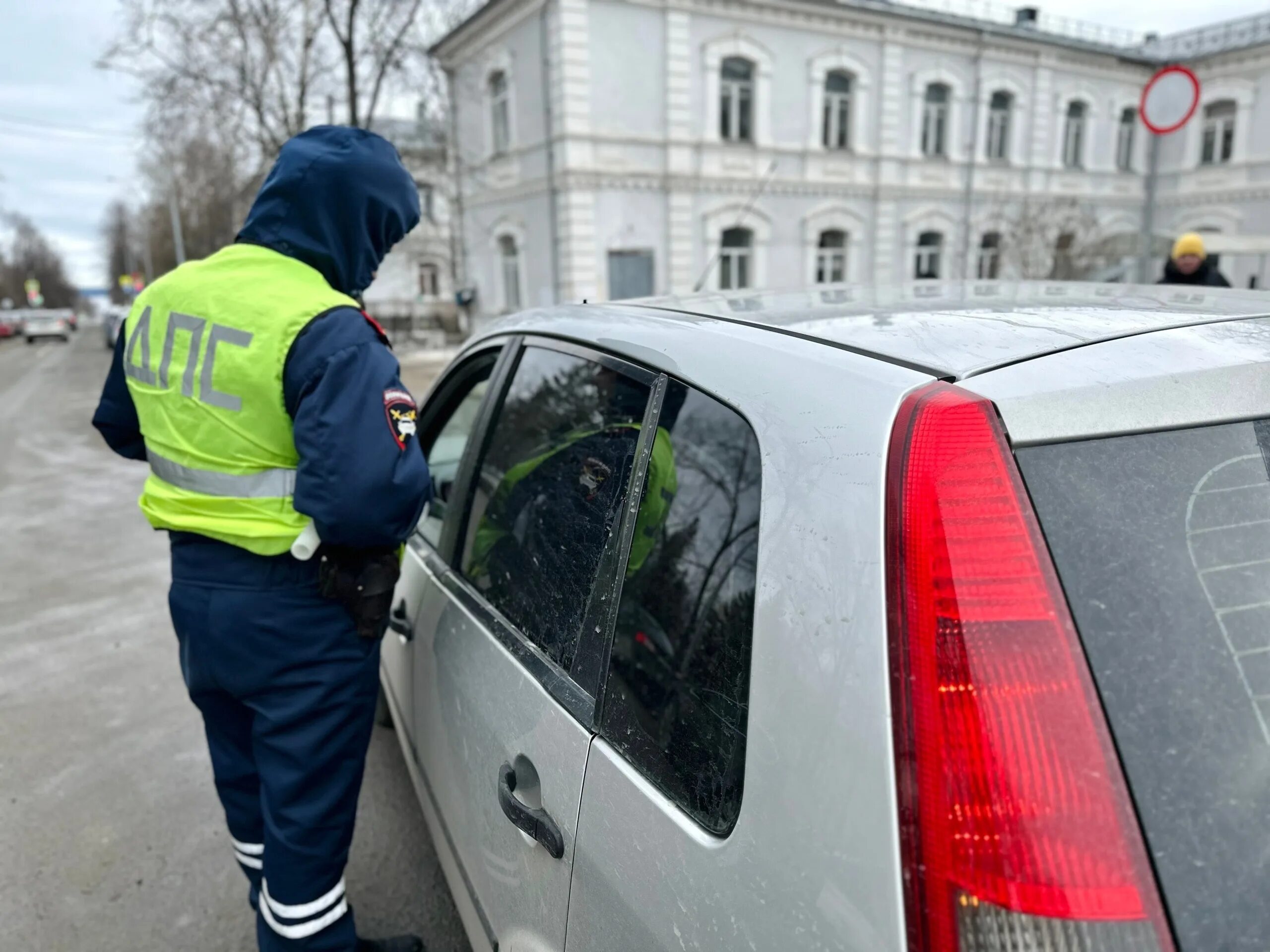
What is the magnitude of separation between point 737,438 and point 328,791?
1.31 meters

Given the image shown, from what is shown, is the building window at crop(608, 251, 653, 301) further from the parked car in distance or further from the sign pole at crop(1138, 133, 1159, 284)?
the parked car in distance

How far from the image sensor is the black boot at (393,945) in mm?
2172

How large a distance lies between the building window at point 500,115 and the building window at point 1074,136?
1744 cm

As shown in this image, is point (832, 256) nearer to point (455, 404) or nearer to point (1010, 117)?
point (1010, 117)

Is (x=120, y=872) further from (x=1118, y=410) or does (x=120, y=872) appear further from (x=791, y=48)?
(x=791, y=48)

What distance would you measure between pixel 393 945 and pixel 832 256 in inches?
859

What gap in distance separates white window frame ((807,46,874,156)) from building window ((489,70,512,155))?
760 centimetres

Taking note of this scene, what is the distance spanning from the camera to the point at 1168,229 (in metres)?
28.2

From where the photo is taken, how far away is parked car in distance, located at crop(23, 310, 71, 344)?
41250 millimetres

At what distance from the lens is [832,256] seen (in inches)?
860

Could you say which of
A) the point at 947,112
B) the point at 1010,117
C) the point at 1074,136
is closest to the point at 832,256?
the point at 947,112

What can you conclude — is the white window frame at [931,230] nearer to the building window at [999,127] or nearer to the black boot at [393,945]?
the building window at [999,127]

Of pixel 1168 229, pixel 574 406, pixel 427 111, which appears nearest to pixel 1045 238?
pixel 1168 229

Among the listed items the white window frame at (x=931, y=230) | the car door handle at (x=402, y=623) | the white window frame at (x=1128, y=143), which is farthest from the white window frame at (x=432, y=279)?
the car door handle at (x=402, y=623)
